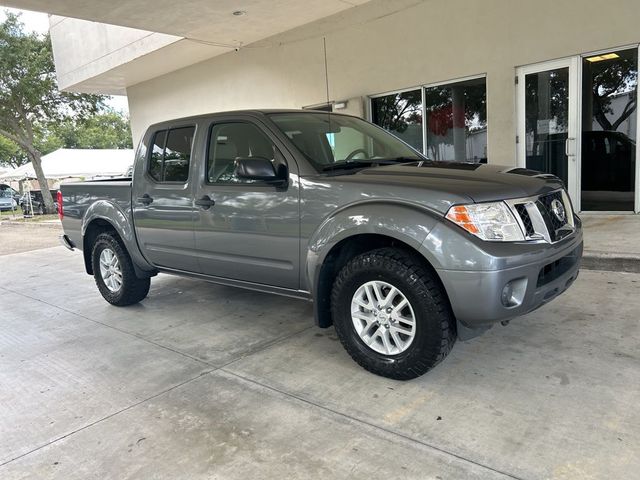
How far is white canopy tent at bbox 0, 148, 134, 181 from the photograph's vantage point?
2412 cm

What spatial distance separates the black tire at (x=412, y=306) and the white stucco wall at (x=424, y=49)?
624cm

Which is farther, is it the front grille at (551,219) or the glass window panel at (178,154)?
the glass window panel at (178,154)

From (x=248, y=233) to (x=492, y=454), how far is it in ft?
7.60

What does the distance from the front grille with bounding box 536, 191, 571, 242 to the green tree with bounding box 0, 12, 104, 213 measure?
21.9 m

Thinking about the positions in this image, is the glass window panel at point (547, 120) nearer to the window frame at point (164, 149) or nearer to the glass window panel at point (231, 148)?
the glass window panel at point (231, 148)

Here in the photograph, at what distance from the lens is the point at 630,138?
24.3 feet

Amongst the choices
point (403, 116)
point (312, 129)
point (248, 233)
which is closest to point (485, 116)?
point (403, 116)

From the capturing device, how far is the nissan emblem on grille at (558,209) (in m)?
3.23

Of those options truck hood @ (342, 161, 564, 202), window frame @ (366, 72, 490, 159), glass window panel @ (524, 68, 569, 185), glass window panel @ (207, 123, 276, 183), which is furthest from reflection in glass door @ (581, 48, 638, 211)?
glass window panel @ (207, 123, 276, 183)

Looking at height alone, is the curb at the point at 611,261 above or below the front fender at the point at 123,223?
below

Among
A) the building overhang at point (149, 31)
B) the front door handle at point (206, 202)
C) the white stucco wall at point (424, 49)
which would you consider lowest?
the front door handle at point (206, 202)

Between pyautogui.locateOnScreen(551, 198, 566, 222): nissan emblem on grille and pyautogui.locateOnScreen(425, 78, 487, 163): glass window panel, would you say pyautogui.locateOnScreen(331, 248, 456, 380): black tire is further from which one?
pyautogui.locateOnScreen(425, 78, 487, 163): glass window panel

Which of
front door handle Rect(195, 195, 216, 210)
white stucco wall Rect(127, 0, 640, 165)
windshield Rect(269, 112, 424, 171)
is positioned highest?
white stucco wall Rect(127, 0, 640, 165)

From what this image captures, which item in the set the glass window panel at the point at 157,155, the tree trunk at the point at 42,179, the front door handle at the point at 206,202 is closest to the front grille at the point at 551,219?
the front door handle at the point at 206,202
